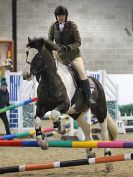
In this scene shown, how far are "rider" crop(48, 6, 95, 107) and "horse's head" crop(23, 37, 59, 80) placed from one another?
0.43m

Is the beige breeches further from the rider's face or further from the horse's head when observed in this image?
the horse's head

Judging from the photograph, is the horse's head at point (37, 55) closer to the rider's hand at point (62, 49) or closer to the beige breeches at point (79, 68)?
the rider's hand at point (62, 49)

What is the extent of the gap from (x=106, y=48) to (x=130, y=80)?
210 inches

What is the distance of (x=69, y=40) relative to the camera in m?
6.54

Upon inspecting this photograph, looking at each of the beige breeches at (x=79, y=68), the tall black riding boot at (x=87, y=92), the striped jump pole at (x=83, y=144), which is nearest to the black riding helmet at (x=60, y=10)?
the beige breeches at (x=79, y=68)

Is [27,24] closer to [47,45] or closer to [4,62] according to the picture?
[4,62]

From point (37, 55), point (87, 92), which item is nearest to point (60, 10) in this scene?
point (37, 55)

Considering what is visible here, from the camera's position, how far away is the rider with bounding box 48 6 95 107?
6.42 metres

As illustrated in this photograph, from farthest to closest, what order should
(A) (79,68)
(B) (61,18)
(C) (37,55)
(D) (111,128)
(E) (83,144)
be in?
(D) (111,128) → (A) (79,68) → (B) (61,18) → (C) (37,55) → (E) (83,144)

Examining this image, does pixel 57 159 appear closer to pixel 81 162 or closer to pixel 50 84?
pixel 50 84

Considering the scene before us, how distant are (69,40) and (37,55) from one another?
3.01 ft

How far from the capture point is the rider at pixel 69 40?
642cm

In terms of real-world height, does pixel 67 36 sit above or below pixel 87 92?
above

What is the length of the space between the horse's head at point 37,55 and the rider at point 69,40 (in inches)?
17.0
